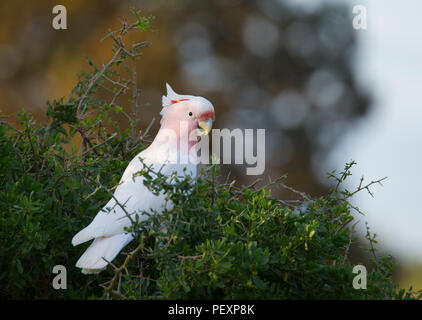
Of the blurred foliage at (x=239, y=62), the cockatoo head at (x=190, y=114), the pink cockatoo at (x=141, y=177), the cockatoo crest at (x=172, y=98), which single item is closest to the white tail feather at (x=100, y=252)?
the pink cockatoo at (x=141, y=177)

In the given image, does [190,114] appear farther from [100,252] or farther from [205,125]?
[100,252]

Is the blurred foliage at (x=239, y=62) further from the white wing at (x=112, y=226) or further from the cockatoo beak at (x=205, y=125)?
the white wing at (x=112, y=226)

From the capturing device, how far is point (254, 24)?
37.8 ft

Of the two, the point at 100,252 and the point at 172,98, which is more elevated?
the point at 172,98

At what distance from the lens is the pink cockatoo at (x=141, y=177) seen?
2.53 m

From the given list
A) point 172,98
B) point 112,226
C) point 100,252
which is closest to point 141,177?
point 112,226

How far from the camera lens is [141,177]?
2.98 meters

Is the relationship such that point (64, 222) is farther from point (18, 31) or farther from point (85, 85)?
point (18, 31)

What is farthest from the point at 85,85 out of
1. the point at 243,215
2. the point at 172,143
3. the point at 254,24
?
the point at 254,24

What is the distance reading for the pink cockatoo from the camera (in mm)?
2527

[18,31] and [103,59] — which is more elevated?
[18,31]

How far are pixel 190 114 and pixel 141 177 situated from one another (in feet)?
2.06
